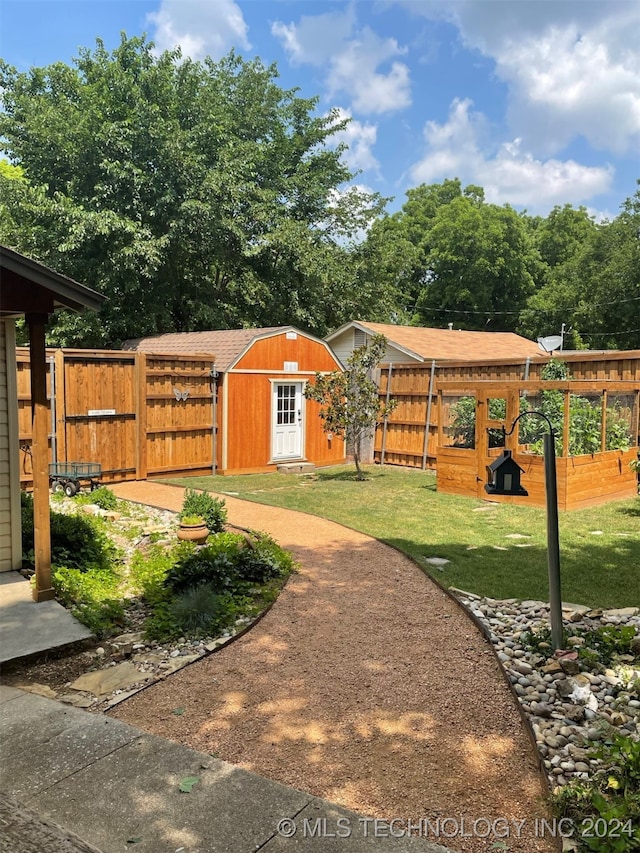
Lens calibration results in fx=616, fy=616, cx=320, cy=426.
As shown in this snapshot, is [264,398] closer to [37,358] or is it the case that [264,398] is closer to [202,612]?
[37,358]

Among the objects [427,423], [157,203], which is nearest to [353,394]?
[427,423]

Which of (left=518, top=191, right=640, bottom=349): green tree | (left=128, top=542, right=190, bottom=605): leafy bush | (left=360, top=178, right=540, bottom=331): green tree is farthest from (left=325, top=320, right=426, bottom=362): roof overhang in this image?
(left=518, top=191, right=640, bottom=349): green tree

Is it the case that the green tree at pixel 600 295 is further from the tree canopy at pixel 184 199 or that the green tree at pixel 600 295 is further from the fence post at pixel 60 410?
the fence post at pixel 60 410

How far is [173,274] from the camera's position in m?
19.9

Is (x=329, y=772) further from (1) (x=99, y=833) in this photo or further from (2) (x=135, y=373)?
(2) (x=135, y=373)

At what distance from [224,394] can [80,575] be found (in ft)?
24.9

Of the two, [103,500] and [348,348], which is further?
[348,348]

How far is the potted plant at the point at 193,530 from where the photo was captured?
719 cm

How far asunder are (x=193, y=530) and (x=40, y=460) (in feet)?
7.87

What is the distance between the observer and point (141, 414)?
11.9m

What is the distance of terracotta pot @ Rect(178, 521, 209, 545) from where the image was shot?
718 centimetres

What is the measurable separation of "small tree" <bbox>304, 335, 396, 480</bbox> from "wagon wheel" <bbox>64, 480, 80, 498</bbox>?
200 inches

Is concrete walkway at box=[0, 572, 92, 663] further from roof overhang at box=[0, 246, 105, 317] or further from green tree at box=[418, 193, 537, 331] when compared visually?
green tree at box=[418, 193, 537, 331]

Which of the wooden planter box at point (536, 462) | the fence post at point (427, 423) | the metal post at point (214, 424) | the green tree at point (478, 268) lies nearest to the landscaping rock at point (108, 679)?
the wooden planter box at point (536, 462)
